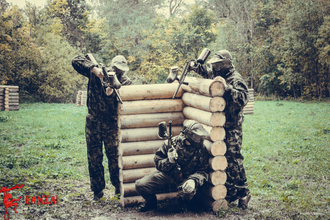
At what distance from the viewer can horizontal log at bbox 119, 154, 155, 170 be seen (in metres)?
5.49

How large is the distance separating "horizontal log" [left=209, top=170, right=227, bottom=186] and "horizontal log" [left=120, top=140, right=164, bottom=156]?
128cm

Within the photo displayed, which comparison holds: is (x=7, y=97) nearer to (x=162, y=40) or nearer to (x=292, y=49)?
(x=162, y=40)

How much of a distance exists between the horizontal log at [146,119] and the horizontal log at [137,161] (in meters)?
0.58

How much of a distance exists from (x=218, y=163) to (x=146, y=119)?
1.62 meters

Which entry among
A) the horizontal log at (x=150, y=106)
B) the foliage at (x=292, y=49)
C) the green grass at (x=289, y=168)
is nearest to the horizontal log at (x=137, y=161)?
the horizontal log at (x=150, y=106)

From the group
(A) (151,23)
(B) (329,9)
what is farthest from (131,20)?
(B) (329,9)

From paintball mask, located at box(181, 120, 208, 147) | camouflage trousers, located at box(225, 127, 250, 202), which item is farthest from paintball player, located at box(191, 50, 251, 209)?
paintball mask, located at box(181, 120, 208, 147)

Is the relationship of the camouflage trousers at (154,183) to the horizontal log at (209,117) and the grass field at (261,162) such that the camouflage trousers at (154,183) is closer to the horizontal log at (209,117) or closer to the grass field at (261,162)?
the grass field at (261,162)

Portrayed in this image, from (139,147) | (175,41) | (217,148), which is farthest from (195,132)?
(175,41)

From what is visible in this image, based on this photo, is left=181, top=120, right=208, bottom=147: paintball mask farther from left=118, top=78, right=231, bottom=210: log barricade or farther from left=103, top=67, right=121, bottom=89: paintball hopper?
left=103, top=67, right=121, bottom=89: paintball hopper

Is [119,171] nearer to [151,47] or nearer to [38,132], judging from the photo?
[38,132]

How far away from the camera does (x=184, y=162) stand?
4855mm

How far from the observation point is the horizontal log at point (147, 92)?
5664 millimetres

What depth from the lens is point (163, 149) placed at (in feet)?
16.3
